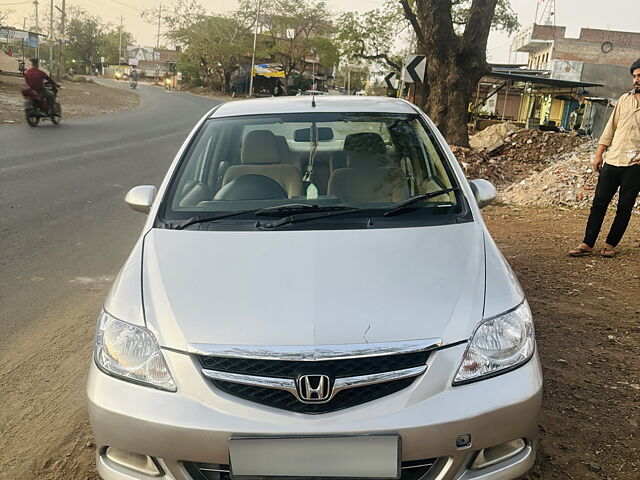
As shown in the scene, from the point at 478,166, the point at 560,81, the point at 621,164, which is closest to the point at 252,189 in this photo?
the point at 621,164

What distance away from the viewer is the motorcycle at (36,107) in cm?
1589

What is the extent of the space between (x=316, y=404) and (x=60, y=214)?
19.0ft

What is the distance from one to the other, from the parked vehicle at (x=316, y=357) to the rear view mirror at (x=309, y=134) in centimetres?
101

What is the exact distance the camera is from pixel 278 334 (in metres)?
1.96

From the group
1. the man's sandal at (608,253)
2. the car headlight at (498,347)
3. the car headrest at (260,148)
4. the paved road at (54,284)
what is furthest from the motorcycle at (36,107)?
the car headlight at (498,347)

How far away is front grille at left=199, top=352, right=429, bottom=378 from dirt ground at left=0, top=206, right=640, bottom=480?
36.6 inches

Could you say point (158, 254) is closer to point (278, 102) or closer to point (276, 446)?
point (276, 446)

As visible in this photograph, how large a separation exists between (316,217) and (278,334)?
0.86m

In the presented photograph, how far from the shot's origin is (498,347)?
207 centimetres

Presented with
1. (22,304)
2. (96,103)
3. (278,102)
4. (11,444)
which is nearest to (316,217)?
(278,102)

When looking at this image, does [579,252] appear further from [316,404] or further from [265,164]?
[316,404]

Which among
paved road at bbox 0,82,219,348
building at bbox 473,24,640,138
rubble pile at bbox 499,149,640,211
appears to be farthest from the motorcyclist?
building at bbox 473,24,640,138

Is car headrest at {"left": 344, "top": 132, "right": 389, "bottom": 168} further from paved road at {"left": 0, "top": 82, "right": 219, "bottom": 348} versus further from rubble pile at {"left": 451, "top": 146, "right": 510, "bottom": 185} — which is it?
rubble pile at {"left": 451, "top": 146, "right": 510, "bottom": 185}

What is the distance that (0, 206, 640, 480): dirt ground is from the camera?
99.6 inches
